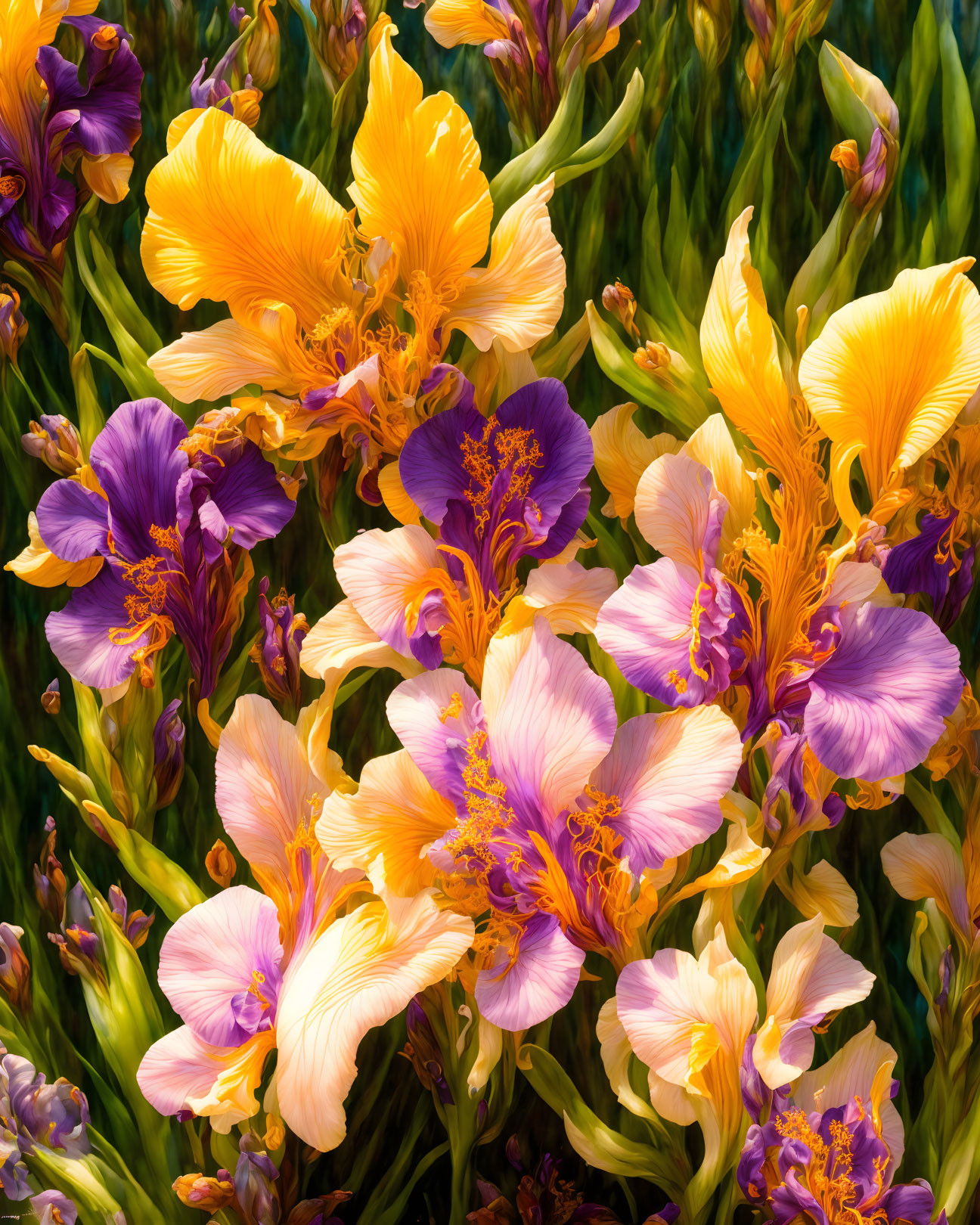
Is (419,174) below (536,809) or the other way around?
the other way around

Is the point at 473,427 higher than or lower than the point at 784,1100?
higher

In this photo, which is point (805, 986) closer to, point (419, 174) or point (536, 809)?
point (536, 809)

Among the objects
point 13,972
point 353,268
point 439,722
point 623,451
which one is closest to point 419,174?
point 353,268

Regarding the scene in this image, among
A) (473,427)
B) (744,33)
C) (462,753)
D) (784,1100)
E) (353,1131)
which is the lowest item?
(353,1131)

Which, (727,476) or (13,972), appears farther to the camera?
(13,972)

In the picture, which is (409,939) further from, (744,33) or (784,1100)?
(744,33)

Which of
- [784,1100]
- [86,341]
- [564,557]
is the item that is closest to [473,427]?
[564,557]

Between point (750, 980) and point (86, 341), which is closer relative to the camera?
point (750, 980)
